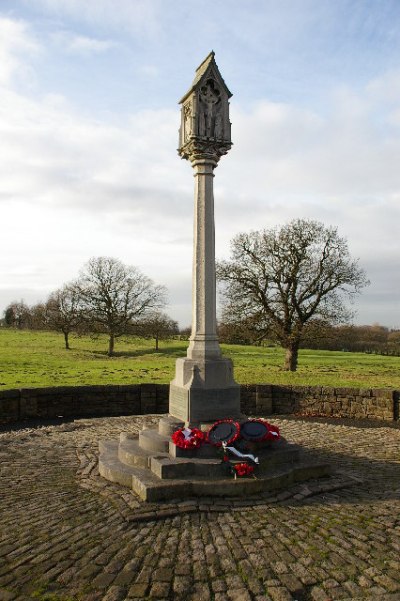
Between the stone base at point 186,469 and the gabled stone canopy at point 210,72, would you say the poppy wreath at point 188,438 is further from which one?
the gabled stone canopy at point 210,72

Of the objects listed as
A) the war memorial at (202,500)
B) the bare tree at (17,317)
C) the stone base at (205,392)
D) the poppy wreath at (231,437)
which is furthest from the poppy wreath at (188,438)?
the bare tree at (17,317)

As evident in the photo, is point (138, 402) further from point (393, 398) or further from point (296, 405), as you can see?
point (393, 398)

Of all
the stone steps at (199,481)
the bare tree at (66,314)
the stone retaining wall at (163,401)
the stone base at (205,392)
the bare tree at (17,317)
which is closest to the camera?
the stone steps at (199,481)

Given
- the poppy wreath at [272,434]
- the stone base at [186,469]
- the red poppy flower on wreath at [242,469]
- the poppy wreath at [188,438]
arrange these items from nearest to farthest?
1. the stone base at [186,469]
2. the red poppy flower on wreath at [242,469]
3. the poppy wreath at [188,438]
4. the poppy wreath at [272,434]

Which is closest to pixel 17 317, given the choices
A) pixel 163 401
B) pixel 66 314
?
pixel 66 314

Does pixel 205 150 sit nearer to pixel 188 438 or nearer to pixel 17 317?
pixel 188 438

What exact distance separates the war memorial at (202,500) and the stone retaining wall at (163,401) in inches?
97.8

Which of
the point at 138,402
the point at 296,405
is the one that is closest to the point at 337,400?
the point at 296,405

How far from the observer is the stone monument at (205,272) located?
9203mm

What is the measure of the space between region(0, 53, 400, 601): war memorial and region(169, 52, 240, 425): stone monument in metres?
0.03

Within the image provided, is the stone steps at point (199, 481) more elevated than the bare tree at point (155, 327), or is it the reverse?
the bare tree at point (155, 327)

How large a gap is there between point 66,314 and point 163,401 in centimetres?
2562

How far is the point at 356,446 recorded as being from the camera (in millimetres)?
11289

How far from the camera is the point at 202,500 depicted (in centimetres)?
715
